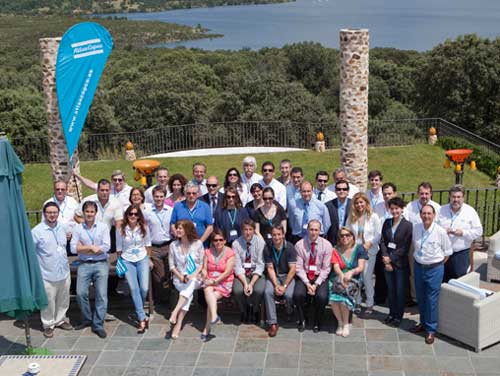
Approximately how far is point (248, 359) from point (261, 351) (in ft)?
0.72

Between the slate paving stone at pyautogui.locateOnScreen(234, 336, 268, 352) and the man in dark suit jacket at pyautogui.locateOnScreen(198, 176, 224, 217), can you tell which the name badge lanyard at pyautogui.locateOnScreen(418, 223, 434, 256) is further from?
the man in dark suit jacket at pyautogui.locateOnScreen(198, 176, 224, 217)

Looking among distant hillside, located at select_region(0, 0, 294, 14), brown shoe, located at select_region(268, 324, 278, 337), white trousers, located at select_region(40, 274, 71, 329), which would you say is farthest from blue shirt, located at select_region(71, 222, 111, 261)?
distant hillside, located at select_region(0, 0, 294, 14)

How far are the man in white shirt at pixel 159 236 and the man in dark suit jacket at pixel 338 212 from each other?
204 centimetres

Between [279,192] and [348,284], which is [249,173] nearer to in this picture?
[279,192]

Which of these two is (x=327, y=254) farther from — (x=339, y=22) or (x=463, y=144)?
(x=339, y=22)

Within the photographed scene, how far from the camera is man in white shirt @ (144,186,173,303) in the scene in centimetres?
792

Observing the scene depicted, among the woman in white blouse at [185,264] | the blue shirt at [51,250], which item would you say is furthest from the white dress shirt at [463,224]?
the blue shirt at [51,250]

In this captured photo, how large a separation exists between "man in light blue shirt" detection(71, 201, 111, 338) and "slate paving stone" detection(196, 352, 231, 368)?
1331mm

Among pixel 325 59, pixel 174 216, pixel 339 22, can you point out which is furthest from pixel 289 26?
pixel 174 216

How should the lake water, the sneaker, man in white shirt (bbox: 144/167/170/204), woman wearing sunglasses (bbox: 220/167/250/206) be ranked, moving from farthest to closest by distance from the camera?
the lake water
man in white shirt (bbox: 144/167/170/204)
woman wearing sunglasses (bbox: 220/167/250/206)
the sneaker

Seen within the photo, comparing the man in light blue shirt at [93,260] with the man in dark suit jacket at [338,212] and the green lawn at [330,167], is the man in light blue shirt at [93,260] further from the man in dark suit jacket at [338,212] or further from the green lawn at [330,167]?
the green lawn at [330,167]

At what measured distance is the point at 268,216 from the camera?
25.7 feet

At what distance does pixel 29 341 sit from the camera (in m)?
6.93

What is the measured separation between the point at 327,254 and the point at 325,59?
3817cm
